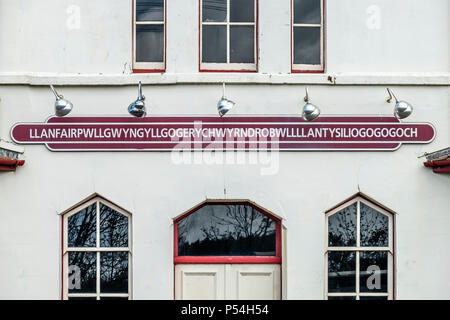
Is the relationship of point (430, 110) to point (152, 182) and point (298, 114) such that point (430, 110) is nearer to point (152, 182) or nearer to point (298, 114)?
point (298, 114)

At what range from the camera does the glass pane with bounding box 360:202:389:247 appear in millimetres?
7254

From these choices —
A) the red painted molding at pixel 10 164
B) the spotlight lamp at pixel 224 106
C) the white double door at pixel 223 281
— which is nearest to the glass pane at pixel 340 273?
the white double door at pixel 223 281

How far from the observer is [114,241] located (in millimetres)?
7258

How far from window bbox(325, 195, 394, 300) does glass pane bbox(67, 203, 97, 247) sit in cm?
291

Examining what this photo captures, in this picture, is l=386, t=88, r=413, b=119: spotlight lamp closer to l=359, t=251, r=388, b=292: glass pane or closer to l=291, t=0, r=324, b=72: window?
l=291, t=0, r=324, b=72: window

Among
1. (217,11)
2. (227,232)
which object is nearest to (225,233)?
(227,232)

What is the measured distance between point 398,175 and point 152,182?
119 inches

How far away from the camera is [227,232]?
7316 millimetres

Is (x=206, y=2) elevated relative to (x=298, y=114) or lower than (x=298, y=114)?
elevated

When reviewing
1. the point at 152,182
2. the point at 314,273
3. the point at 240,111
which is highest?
the point at 240,111

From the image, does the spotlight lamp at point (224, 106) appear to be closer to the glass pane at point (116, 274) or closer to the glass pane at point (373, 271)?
the glass pane at point (116, 274)

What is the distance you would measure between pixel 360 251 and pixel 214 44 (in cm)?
318

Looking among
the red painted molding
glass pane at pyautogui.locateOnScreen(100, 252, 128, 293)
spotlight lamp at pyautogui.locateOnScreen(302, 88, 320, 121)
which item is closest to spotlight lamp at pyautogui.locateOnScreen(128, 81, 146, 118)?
the red painted molding
